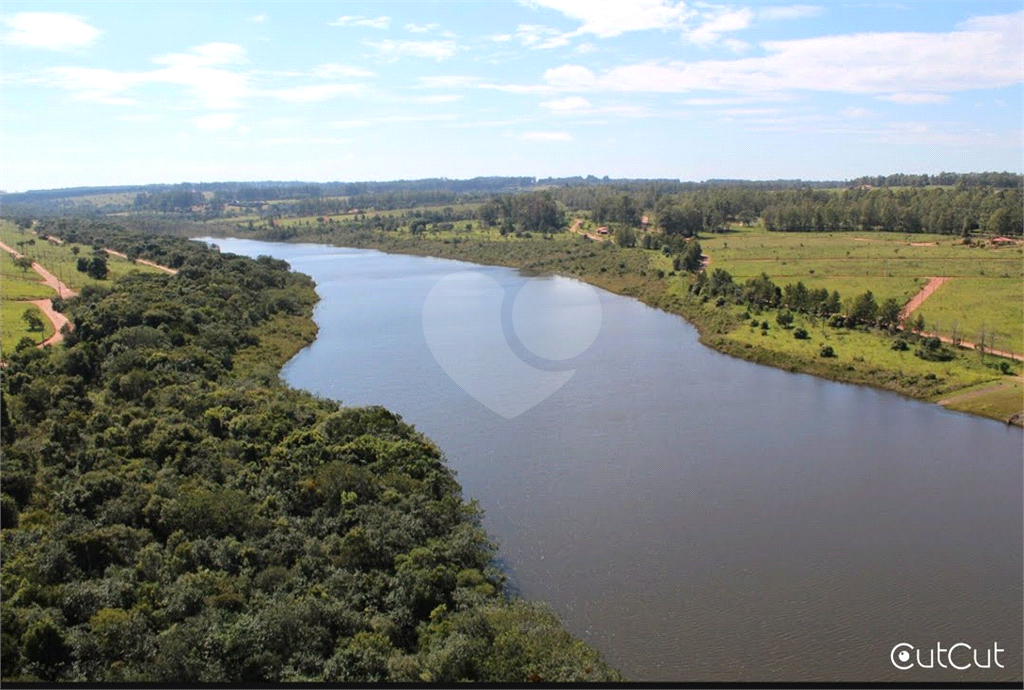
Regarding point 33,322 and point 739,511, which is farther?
point 33,322

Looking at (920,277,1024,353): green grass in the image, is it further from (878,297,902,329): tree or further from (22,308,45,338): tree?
(22,308,45,338): tree

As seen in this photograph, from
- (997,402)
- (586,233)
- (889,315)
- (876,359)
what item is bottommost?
(997,402)

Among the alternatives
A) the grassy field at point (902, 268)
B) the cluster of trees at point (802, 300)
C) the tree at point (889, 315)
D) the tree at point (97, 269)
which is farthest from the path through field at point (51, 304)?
the grassy field at point (902, 268)

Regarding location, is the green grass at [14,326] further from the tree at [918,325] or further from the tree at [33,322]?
the tree at [918,325]

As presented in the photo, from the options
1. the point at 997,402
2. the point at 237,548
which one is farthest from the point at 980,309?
the point at 237,548

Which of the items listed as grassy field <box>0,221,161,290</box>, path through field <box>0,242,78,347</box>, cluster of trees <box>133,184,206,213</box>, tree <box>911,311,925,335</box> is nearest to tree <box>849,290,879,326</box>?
tree <box>911,311,925,335</box>

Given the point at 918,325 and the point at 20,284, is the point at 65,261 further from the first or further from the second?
the point at 918,325
